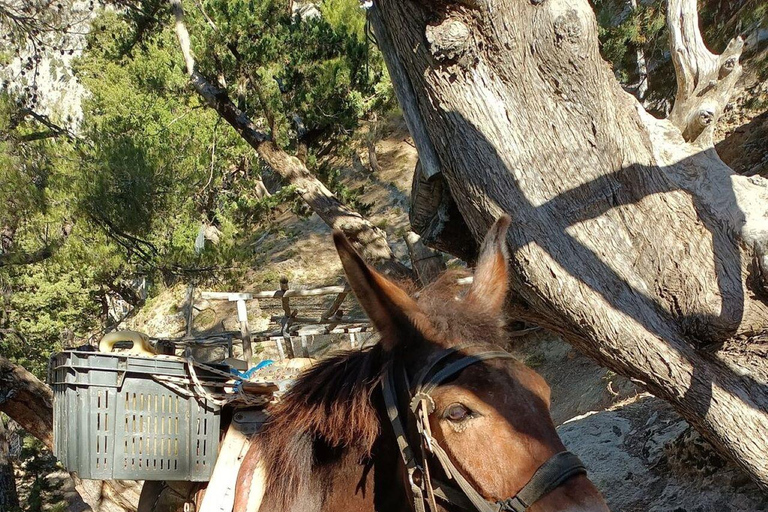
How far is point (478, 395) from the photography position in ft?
5.42

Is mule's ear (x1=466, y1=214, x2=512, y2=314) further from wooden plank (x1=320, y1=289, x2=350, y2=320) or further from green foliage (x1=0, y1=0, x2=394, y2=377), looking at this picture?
wooden plank (x1=320, y1=289, x2=350, y2=320)

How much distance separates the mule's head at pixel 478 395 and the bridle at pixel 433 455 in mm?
20

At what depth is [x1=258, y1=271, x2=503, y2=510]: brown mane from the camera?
190 cm

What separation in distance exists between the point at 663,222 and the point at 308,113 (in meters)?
6.77

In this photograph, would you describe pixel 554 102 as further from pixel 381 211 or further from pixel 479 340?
pixel 381 211

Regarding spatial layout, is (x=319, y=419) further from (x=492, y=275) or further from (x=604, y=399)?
(x=604, y=399)

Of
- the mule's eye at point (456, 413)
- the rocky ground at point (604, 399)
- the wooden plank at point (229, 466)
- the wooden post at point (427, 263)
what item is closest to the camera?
the mule's eye at point (456, 413)

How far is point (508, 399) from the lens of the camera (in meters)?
1.64

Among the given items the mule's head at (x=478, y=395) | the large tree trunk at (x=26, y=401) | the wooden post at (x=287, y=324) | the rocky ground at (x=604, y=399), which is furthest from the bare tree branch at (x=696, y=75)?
the wooden post at (x=287, y=324)

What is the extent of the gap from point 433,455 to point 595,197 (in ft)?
7.29

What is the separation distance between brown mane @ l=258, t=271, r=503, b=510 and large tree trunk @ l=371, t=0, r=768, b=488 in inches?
53.5

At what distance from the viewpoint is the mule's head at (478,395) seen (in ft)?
5.15

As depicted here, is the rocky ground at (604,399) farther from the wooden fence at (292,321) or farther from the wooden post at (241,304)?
the wooden post at (241,304)

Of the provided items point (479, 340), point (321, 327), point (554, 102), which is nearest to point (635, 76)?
point (321, 327)
